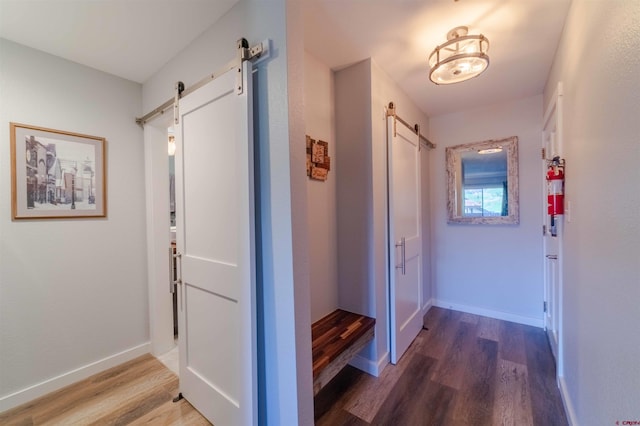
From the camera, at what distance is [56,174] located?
1839 mm

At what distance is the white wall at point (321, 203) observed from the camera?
187 centimetres

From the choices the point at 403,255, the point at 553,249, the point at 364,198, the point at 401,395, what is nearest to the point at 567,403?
the point at 401,395

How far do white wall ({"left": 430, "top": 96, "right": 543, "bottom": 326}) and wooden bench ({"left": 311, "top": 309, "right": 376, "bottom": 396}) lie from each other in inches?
73.0

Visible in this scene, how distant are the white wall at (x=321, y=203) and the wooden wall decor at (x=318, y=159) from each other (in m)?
0.05

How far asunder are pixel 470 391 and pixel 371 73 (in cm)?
248

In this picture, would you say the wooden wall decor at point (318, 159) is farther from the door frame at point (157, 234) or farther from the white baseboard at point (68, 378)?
the white baseboard at point (68, 378)

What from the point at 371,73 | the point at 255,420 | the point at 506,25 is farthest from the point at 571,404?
the point at 371,73

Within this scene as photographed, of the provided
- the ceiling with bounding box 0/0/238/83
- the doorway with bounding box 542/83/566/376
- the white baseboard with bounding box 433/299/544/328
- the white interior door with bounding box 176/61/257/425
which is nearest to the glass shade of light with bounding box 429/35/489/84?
the doorway with bounding box 542/83/566/376

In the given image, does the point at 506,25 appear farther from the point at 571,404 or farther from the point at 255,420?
the point at 255,420

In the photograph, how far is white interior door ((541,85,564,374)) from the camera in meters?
1.82

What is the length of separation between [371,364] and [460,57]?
7.44 ft

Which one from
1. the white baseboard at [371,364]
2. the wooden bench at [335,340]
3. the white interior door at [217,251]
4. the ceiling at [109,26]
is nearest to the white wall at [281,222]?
the white interior door at [217,251]

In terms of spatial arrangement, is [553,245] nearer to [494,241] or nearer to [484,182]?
[494,241]

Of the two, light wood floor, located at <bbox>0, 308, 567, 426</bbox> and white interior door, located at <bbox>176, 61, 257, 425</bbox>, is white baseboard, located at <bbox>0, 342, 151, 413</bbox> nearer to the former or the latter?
light wood floor, located at <bbox>0, 308, 567, 426</bbox>
